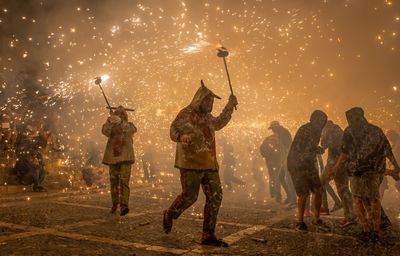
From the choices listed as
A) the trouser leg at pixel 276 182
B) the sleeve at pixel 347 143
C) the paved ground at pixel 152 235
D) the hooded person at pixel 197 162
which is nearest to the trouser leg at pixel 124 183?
the paved ground at pixel 152 235

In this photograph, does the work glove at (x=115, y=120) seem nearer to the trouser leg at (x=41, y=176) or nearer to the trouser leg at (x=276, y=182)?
the trouser leg at (x=41, y=176)

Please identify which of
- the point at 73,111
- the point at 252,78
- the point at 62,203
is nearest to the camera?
the point at 62,203

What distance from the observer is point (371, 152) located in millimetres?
4398

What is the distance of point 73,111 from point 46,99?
189 cm

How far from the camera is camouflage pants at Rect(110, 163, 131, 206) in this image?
5.91 metres

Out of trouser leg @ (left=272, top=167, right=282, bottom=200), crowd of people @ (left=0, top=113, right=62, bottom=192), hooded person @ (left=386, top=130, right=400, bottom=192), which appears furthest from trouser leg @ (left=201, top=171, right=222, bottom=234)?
hooded person @ (left=386, top=130, right=400, bottom=192)

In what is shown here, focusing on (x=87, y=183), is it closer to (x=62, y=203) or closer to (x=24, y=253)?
(x=62, y=203)

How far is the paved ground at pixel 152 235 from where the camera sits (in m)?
3.55

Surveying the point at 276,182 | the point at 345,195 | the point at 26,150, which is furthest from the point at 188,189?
the point at 26,150

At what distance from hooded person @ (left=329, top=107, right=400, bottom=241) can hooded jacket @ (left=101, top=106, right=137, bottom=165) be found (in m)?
3.94

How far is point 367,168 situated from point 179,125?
8.87 ft

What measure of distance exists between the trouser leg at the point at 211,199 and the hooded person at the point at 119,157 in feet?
7.90

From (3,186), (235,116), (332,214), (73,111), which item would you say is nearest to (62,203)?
(3,186)

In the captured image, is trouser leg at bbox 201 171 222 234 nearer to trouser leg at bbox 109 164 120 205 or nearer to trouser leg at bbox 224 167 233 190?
trouser leg at bbox 109 164 120 205
